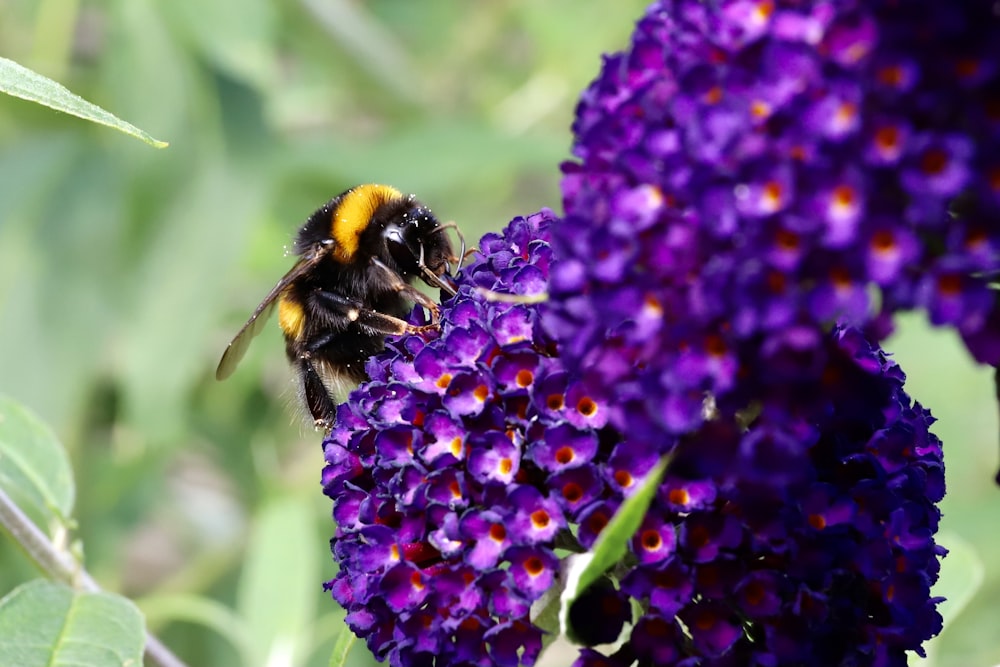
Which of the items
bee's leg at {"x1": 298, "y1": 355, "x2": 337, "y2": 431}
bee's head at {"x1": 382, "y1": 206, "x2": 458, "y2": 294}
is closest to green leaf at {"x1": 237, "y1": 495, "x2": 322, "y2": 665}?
bee's leg at {"x1": 298, "y1": 355, "x2": 337, "y2": 431}

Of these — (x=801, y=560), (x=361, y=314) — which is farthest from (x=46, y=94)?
(x=801, y=560)

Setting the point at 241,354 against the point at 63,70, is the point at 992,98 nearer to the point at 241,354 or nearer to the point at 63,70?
the point at 241,354

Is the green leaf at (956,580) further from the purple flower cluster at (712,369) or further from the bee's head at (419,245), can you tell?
the bee's head at (419,245)

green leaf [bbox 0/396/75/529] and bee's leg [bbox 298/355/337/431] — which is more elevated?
bee's leg [bbox 298/355/337/431]

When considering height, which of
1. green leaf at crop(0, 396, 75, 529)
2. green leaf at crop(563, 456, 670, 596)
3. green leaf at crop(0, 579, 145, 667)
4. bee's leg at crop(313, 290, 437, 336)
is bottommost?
green leaf at crop(0, 579, 145, 667)

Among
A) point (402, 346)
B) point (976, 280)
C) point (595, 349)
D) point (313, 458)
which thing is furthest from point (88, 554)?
point (976, 280)

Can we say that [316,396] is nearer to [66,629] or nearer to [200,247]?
[66,629]

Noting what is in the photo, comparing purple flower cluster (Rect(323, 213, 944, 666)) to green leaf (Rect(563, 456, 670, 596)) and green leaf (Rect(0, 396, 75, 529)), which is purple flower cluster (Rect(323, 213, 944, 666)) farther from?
green leaf (Rect(0, 396, 75, 529))
